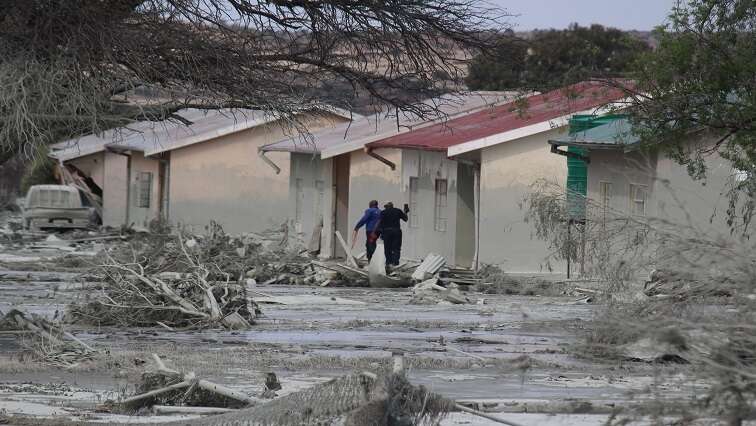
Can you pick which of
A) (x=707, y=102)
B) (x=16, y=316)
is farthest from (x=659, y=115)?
(x=16, y=316)

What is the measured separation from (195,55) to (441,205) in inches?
630

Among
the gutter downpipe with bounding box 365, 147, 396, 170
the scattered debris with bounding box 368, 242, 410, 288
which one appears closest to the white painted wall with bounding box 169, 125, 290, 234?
the gutter downpipe with bounding box 365, 147, 396, 170

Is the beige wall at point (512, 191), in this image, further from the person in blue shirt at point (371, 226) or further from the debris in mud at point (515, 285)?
the person in blue shirt at point (371, 226)

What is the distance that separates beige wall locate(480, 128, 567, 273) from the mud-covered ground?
5.75 metres

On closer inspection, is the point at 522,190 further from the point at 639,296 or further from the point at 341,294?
the point at 639,296

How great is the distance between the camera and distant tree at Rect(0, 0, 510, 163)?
1631 centimetres

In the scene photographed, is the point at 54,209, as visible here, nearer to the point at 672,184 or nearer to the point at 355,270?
the point at 355,270

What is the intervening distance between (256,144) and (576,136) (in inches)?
696

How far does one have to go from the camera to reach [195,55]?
18.5 metres

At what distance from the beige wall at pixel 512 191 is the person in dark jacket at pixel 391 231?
6.46 feet

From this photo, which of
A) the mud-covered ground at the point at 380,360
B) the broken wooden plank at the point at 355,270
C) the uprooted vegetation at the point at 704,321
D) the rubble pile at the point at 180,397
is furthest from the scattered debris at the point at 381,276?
the uprooted vegetation at the point at 704,321

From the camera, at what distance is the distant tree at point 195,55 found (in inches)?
642

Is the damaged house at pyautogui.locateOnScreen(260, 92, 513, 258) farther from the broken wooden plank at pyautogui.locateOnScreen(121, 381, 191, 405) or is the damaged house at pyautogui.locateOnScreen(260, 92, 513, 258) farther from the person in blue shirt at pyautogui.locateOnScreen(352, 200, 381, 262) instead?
the broken wooden plank at pyautogui.locateOnScreen(121, 381, 191, 405)

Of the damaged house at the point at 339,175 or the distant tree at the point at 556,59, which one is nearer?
the damaged house at the point at 339,175
